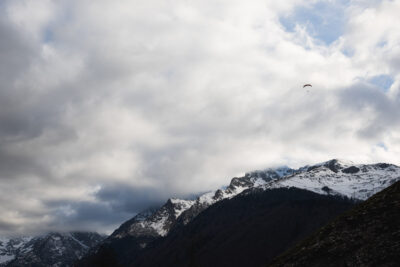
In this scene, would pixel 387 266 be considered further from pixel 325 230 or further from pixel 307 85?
pixel 307 85

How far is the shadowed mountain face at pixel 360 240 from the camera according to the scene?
29.0m

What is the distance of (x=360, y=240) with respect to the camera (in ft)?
105

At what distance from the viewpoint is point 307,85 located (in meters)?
83.9

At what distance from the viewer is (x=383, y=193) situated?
38.7 metres

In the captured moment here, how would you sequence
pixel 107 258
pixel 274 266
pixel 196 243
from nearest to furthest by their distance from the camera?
pixel 274 266 → pixel 196 243 → pixel 107 258

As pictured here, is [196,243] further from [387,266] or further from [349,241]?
[387,266]

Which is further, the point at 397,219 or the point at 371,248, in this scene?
the point at 397,219

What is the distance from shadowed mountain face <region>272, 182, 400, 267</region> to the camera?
29.0m

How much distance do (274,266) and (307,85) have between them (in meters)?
54.5

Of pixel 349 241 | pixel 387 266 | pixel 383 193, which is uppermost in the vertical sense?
pixel 383 193

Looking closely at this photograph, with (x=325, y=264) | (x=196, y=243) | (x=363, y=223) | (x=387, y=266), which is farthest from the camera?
(x=196, y=243)

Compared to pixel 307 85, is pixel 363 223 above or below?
below

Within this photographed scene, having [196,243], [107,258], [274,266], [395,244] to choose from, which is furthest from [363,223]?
[107,258]

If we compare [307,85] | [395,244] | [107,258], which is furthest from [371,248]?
[107,258]
